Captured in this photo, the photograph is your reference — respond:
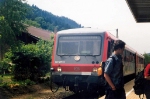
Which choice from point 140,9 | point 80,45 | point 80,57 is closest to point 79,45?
point 80,45

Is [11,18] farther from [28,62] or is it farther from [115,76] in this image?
[115,76]

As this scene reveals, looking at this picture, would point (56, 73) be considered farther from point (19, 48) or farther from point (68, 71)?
point (19, 48)

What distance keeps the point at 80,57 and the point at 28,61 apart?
22.8ft

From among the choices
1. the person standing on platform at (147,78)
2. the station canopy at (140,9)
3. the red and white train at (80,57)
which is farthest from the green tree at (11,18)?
the person standing on platform at (147,78)

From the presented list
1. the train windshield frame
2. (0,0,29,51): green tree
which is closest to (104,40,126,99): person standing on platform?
the train windshield frame

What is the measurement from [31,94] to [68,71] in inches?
172

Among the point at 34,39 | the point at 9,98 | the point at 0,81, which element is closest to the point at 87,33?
the point at 9,98

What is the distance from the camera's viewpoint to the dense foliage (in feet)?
65.9

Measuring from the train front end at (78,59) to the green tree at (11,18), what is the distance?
379 cm

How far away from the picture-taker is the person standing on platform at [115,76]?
555 cm

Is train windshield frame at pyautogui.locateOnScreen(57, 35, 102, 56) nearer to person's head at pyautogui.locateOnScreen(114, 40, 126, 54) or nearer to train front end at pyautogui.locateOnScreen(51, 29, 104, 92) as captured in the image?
train front end at pyautogui.locateOnScreen(51, 29, 104, 92)

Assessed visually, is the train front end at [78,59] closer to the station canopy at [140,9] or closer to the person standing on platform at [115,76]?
the station canopy at [140,9]

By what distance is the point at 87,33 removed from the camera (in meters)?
14.6

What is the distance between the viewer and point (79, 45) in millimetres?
14641
